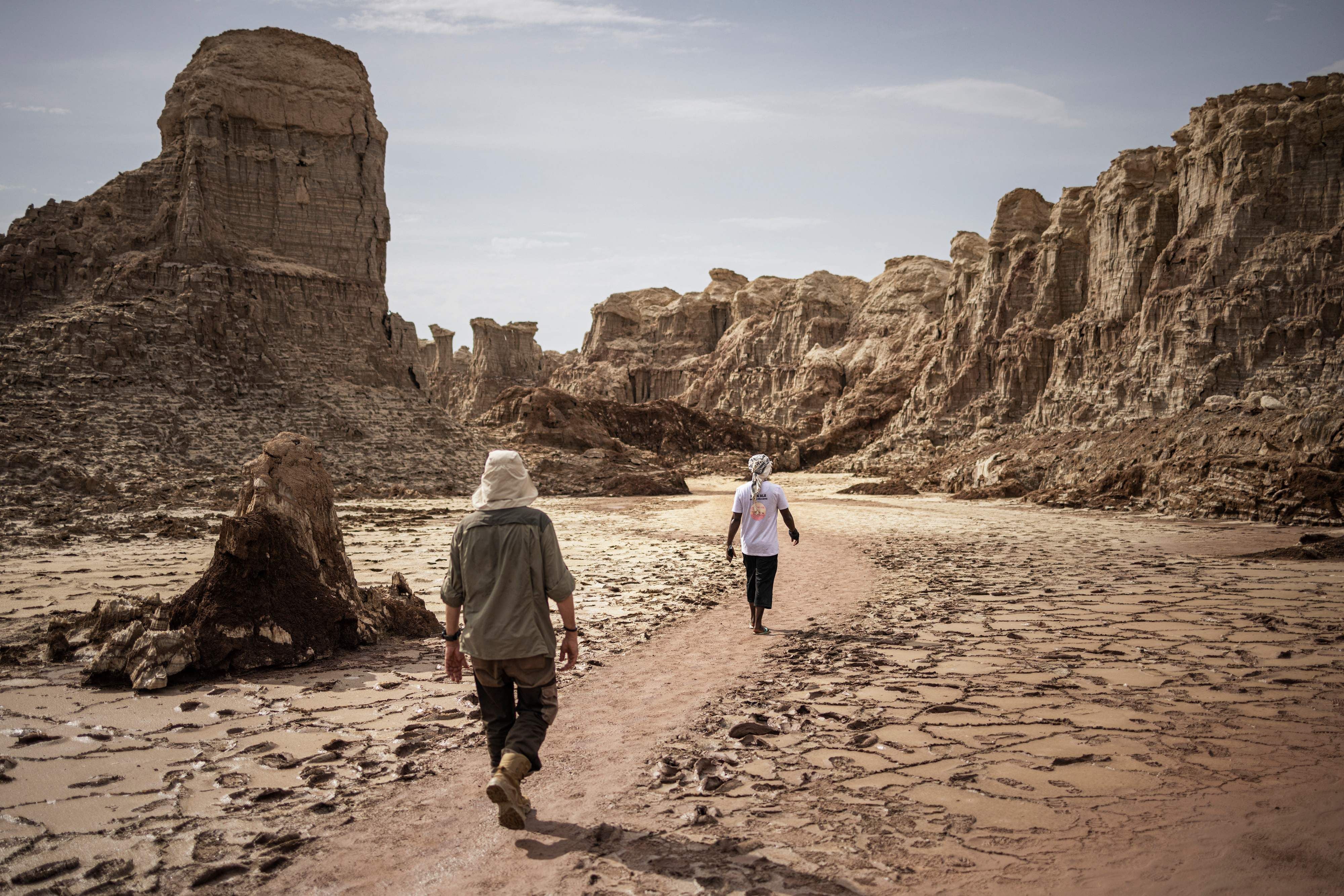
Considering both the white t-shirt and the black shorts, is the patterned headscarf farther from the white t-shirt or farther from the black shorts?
the black shorts

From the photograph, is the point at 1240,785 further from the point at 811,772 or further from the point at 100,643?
the point at 100,643

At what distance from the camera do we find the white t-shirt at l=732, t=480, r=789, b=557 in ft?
24.8

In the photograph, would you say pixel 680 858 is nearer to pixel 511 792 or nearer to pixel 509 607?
pixel 511 792

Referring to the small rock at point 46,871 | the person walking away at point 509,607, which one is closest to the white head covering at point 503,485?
→ the person walking away at point 509,607

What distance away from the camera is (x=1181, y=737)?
4.05 meters

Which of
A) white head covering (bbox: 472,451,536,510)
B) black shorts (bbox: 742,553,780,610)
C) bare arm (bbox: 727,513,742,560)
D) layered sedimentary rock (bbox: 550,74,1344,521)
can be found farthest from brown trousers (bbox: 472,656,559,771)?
layered sedimentary rock (bbox: 550,74,1344,521)

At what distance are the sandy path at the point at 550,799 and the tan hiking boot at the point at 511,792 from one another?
8cm

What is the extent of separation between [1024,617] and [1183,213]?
38.3 meters

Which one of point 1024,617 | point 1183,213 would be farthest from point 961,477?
point 1024,617

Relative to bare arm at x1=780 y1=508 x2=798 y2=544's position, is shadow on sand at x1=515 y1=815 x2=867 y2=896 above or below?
below

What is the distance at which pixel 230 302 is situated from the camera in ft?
104

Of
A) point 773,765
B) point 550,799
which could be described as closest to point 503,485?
point 550,799

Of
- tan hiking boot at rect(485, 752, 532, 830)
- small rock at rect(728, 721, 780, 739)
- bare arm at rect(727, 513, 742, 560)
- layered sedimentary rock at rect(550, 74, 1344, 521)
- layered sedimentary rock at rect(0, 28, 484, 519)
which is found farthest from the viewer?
layered sedimentary rock at rect(0, 28, 484, 519)

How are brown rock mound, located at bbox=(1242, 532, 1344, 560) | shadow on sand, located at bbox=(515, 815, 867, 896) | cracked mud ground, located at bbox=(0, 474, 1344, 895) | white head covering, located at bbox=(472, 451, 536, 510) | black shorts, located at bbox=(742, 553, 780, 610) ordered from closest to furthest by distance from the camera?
1. shadow on sand, located at bbox=(515, 815, 867, 896)
2. cracked mud ground, located at bbox=(0, 474, 1344, 895)
3. white head covering, located at bbox=(472, 451, 536, 510)
4. black shorts, located at bbox=(742, 553, 780, 610)
5. brown rock mound, located at bbox=(1242, 532, 1344, 560)
